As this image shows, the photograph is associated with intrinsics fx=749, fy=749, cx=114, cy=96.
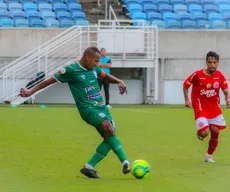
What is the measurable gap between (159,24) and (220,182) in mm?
25057

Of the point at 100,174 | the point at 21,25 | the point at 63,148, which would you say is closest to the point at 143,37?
the point at 21,25

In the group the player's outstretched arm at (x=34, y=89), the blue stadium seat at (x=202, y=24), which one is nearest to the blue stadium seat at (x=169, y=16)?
the blue stadium seat at (x=202, y=24)

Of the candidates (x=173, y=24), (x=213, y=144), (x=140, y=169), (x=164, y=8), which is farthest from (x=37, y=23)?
(x=140, y=169)

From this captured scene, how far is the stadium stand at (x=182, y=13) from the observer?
34.6m

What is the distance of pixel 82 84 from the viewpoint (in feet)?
33.0

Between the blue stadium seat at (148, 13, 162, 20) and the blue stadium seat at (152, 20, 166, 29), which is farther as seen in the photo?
the blue stadium seat at (148, 13, 162, 20)

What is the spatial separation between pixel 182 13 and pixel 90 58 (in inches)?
1024

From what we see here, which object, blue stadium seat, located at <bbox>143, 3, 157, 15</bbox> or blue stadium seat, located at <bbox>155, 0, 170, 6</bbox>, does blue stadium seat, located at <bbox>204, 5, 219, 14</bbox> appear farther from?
blue stadium seat, located at <bbox>143, 3, 157, 15</bbox>

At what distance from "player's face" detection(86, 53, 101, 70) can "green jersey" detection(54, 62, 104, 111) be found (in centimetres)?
8

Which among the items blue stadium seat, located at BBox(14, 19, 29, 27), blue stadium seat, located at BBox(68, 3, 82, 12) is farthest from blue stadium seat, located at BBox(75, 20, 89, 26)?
blue stadium seat, located at BBox(14, 19, 29, 27)

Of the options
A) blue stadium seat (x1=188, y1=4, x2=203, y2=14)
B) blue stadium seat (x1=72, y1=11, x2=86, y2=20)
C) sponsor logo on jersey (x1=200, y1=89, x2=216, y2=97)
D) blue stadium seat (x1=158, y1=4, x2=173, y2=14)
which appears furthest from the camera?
blue stadium seat (x1=188, y1=4, x2=203, y2=14)

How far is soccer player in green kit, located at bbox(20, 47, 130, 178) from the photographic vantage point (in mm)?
9938

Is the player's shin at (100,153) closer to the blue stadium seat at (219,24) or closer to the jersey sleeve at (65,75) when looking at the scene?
the jersey sleeve at (65,75)

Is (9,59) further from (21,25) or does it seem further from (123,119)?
(123,119)
